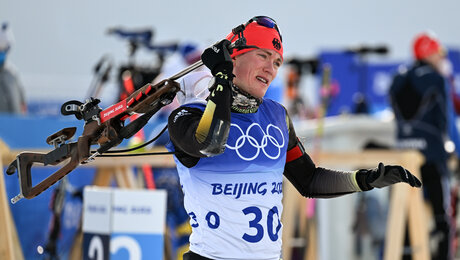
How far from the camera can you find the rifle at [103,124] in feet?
10.4

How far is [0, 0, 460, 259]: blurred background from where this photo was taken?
6461mm

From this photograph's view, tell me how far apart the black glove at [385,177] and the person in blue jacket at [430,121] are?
3.61 metres

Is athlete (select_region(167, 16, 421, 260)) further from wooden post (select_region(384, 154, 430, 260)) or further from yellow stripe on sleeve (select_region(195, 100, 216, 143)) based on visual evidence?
wooden post (select_region(384, 154, 430, 260))

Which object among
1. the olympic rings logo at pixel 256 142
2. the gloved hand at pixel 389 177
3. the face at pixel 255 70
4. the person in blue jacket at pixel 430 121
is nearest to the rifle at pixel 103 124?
the face at pixel 255 70

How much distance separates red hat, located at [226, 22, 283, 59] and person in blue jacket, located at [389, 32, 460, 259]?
3.72 m

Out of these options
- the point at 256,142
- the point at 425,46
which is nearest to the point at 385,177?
the point at 256,142

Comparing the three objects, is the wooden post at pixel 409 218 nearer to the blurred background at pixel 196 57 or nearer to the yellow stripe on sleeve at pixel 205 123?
the blurred background at pixel 196 57

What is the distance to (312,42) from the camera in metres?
17.0

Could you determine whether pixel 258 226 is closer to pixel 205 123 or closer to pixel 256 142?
pixel 256 142

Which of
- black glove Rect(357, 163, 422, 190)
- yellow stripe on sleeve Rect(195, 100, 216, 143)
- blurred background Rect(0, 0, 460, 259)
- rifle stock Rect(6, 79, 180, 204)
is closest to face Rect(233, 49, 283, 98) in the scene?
rifle stock Rect(6, 79, 180, 204)

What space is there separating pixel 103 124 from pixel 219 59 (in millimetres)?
620

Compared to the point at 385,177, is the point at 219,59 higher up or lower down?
higher up

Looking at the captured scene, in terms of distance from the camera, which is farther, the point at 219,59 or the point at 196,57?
the point at 196,57

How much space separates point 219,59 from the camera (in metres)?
2.98
